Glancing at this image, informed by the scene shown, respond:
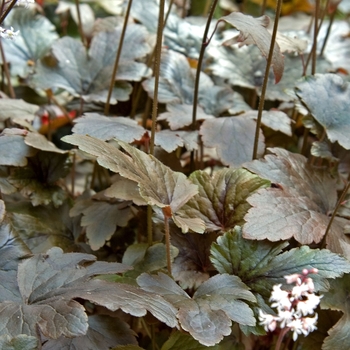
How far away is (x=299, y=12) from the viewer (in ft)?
7.21

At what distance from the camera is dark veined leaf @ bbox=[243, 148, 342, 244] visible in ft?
2.67

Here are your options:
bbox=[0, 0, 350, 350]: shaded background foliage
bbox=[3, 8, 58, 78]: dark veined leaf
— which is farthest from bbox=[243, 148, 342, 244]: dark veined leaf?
bbox=[3, 8, 58, 78]: dark veined leaf

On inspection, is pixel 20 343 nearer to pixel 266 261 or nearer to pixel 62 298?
pixel 62 298

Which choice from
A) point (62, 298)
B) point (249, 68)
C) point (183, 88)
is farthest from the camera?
point (249, 68)

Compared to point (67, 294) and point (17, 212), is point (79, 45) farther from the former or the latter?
point (67, 294)

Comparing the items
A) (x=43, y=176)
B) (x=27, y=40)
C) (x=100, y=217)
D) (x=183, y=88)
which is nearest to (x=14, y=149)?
(x=43, y=176)

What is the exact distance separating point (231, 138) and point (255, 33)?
0.27 metres

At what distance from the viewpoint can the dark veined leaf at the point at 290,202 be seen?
2.67 ft

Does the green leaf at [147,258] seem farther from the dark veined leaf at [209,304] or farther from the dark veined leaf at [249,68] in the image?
the dark veined leaf at [249,68]

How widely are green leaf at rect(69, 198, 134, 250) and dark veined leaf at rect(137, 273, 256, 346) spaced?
23cm

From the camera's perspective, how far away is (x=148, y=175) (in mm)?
797

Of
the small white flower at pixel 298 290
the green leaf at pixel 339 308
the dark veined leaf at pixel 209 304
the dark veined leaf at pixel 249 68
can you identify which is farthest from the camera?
the dark veined leaf at pixel 249 68

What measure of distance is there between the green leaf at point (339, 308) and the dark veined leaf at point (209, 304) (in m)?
0.18

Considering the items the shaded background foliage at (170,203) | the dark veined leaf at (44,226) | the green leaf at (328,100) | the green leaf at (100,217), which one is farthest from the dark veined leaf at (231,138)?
the dark veined leaf at (44,226)
